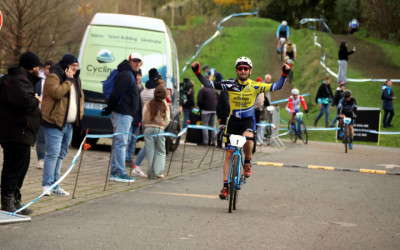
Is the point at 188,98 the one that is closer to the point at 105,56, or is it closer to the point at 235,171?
the point at 105,56

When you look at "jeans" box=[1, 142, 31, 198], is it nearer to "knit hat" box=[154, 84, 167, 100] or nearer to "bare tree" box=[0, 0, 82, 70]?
"knit hat" box=[154, 84, 167, 100]

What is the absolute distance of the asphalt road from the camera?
751 cm

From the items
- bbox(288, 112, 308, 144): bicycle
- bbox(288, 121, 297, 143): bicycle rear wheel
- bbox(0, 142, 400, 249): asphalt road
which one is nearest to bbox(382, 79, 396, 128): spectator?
bbox(288, 112, 308, 144): bicycle

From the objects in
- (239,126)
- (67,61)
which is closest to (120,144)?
(67,61)

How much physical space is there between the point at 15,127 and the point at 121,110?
4.06 meters

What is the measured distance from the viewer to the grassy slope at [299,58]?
114 ft

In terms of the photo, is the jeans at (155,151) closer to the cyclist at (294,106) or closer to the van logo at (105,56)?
the van logo at (105,56)

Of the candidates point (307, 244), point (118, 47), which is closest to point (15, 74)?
point (307, 244)

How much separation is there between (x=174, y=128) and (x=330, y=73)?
931 inches

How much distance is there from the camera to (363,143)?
91.2ft

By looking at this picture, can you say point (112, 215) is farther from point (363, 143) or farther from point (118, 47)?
point (363, 143)

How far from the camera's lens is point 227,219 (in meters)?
9.14

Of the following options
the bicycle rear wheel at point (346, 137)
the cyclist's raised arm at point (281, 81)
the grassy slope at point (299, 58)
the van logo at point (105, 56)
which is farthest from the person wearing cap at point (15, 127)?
the grassy slope at point (299, 58)

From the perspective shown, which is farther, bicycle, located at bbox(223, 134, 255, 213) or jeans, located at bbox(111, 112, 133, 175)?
jeans, located at bbox(111, 112, 133, 175)
